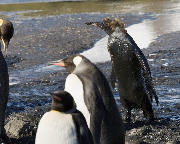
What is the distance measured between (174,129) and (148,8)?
16.8 m

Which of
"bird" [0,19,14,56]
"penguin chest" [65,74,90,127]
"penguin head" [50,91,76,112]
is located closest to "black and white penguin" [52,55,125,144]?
"penguin chest" [65,74,90,127]

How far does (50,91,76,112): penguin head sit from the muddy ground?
1778mm

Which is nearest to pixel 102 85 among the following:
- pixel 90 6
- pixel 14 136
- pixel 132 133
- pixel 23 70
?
pixel 132 133

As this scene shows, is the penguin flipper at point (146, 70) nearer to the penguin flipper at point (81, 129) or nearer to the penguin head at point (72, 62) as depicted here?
the penguin head at point (72, 62)

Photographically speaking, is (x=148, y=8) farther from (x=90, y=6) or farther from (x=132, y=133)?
(x=132, y=133)

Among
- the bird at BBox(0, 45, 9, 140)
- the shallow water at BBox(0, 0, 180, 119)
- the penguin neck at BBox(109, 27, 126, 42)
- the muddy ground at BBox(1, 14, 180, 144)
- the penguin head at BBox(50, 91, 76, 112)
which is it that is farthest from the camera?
the shallow water at BBox(0, 0, 180, 119)

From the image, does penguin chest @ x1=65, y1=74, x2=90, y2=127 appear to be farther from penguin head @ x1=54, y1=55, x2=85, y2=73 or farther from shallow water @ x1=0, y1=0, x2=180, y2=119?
shallow water @ x1=0, y1=0, x2=180, y2=119

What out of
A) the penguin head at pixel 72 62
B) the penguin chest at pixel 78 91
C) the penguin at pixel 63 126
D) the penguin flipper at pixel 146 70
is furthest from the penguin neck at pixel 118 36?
the penguin at pixel 63 126

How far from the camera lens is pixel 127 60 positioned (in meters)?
6.51

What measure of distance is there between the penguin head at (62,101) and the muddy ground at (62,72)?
5.83 feet

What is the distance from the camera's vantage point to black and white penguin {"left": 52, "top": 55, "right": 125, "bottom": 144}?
186 inches

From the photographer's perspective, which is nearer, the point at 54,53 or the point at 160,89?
the point at 160,89

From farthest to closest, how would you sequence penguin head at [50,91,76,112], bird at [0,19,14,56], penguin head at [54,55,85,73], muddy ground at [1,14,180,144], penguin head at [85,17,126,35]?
penguin head at [85,17,126,35], bird at [0,19,14,56], muddy ground at [1,14,180,144], penguin head at [54,55,85,73], penguin head at [50,91,76,112]

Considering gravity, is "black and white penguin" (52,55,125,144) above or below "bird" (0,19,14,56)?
below
